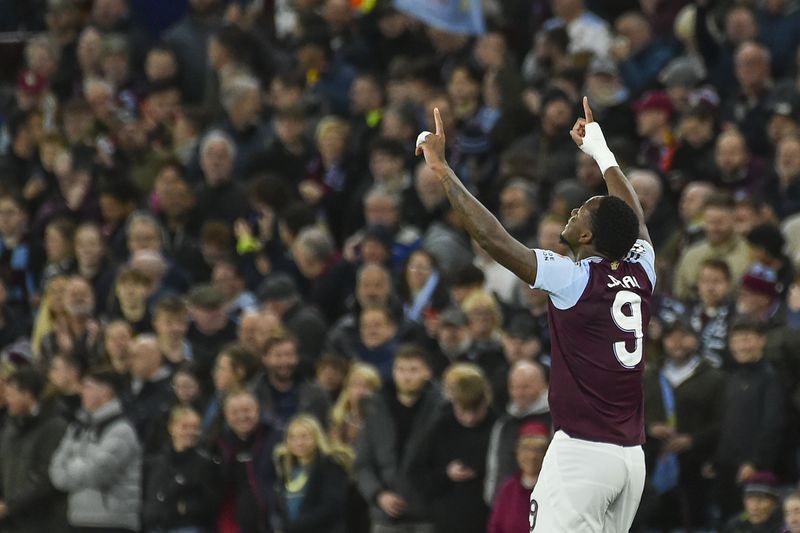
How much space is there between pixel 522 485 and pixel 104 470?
3.25 m

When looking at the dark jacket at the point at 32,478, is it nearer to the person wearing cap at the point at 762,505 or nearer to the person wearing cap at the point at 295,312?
the person wearing cap at the point at 295,312

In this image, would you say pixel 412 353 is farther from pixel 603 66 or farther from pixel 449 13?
pixel 449 13

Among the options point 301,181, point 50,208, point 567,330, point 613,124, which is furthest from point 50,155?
point 567,330

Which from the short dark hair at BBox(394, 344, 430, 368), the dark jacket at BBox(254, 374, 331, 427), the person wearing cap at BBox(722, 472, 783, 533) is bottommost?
the person wearing cap at BBox(722, 472, 783, 533)

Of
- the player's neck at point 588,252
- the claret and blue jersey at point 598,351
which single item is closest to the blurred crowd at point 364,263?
the claret and blue jersey at point 598,351

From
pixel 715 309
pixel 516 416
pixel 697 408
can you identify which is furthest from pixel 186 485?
pixel 715 309

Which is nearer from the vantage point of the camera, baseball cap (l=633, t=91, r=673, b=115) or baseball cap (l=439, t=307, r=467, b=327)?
baseball cap (l=439, t=307, r=467, b=327)

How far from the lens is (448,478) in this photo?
1286 cm

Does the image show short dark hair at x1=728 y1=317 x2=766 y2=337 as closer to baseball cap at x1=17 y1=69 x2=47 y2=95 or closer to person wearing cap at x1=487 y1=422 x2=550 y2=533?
person wearing cap at x1=487 y1=422 x2=550 y2=533

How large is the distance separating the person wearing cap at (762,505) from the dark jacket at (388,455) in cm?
212

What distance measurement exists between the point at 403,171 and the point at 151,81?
3951mm

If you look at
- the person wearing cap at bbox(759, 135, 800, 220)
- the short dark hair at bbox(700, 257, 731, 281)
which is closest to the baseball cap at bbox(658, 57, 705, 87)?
the person wearing cap at bbox(759, 135, 800, 220)

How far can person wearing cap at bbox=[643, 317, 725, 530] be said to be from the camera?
12531mm

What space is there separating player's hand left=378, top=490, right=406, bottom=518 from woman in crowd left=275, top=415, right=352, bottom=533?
44 centimetres
